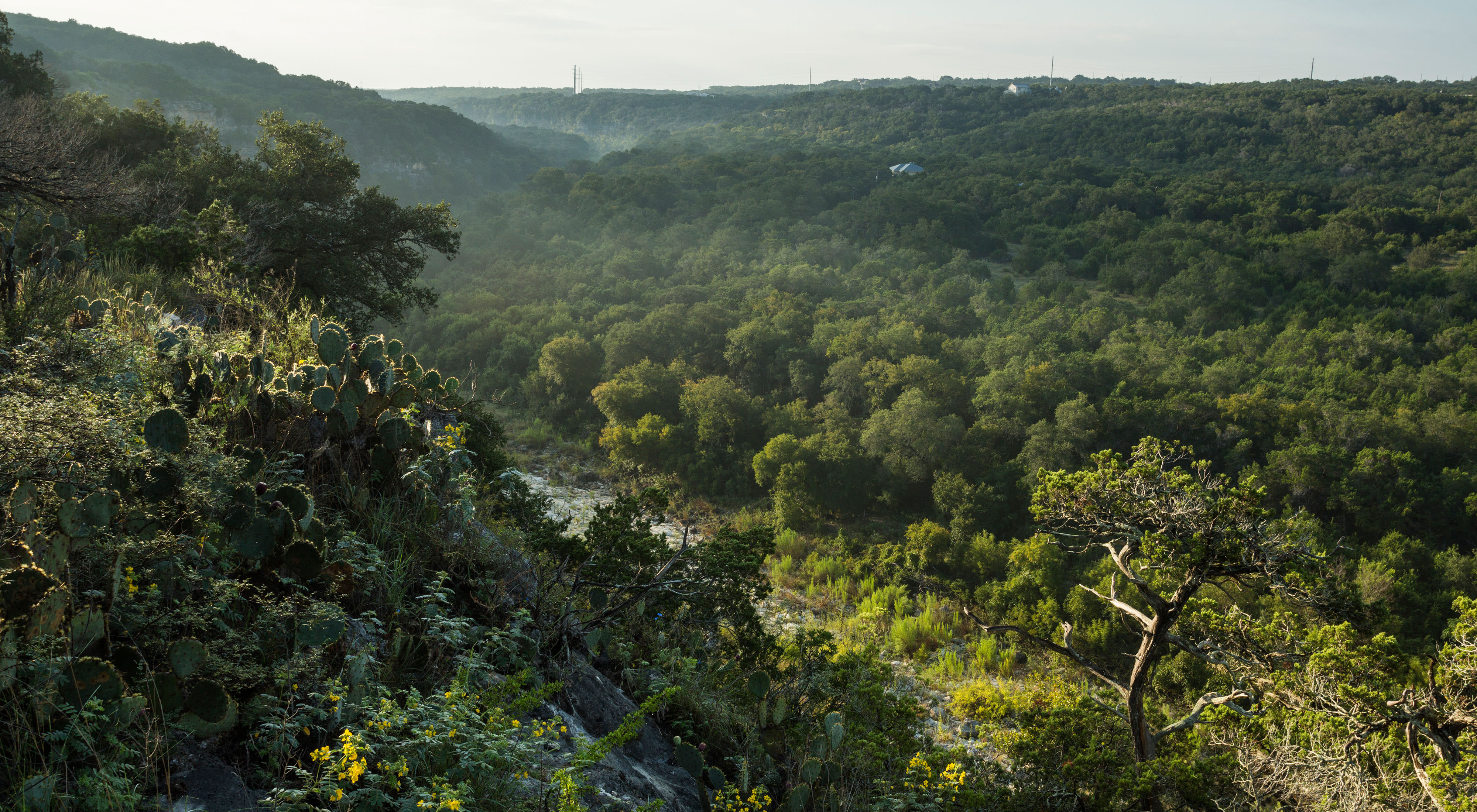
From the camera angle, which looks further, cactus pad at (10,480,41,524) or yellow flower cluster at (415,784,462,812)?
cactus pad at (10,480,41,524)

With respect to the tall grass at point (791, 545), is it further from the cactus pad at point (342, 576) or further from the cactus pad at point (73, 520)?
the cactus pad at point (73, 520)

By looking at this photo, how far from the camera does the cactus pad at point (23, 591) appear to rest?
1824 millimetres

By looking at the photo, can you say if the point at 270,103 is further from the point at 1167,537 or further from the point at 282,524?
the point at 1167,537

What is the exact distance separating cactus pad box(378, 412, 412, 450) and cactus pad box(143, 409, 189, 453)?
98cm

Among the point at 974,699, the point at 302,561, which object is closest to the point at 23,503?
the point at 302,561

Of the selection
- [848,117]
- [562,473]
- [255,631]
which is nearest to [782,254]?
[562,473]

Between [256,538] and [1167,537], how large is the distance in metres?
5.04

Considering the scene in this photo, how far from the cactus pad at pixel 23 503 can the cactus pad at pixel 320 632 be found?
0.80 metres

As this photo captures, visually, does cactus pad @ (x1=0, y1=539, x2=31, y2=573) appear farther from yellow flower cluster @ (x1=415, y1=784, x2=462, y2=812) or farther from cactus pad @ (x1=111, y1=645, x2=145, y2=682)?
yellow flower cluster @ (x1=415, y1=784, x2=462, y2=812)

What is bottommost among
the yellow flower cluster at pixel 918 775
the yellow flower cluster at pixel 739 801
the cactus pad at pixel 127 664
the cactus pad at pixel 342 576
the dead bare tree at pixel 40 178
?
the yellow flower cluster at pixel 918 775

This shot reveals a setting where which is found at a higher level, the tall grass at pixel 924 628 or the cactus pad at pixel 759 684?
the cactus pad at pixel 759 684

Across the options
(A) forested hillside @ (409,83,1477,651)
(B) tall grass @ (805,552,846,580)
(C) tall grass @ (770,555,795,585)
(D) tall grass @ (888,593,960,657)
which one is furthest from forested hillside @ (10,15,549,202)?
(D) tall grass @ (888,593,960,657)

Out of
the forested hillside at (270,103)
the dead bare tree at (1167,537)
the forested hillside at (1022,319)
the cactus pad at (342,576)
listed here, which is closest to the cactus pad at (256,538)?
the cactus pad at (342,576)

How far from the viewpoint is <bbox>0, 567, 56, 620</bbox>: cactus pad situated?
1824 millimetres
